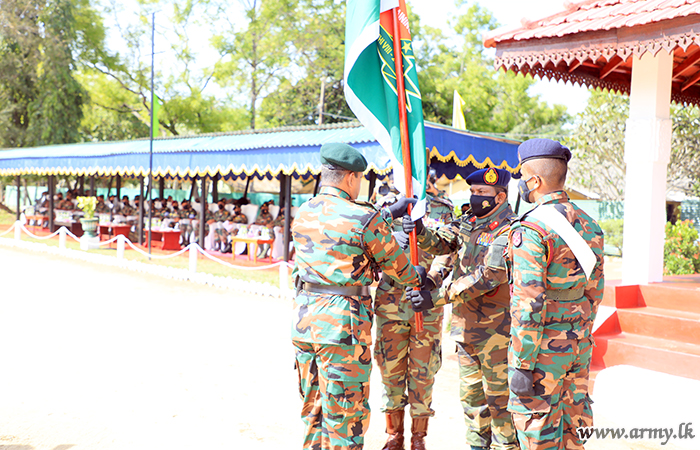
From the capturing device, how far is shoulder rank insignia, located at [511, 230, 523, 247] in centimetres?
270

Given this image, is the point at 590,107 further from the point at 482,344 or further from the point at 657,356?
the point at 482,344

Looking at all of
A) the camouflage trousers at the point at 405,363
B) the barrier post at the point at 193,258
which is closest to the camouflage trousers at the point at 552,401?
the camouflage trousers at the point at 405,363

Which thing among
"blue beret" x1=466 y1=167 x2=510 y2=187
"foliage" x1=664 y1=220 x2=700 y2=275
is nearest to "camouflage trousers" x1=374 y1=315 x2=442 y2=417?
"blue beret" x1=466 y1=167 x2=510 y2=187

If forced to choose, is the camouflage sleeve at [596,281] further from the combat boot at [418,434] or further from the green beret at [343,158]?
the combat boot at [418,434]

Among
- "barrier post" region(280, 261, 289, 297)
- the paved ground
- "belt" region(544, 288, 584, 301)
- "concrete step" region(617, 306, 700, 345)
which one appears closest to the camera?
"belt" region(544, 288, 584, 301)

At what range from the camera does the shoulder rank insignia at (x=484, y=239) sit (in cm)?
349

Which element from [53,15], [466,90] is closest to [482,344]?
[466,90]

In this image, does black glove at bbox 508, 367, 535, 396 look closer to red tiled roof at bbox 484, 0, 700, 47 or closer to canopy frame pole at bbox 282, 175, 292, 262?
red tiled roof at bbox 484, 0, 700, 47

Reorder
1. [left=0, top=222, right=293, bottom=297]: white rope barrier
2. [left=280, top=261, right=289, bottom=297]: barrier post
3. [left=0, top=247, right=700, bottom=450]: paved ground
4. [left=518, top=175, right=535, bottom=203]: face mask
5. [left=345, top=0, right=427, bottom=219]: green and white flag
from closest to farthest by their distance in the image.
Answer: [left=518, top=175, right=535, bottom=203]: face mask
[left=345, top=0, right=427, bottom=219]: green and white flag
[left=0, top=247, right=700, bottom=450]: paved ground
[left=280, top=261, right=289, bottom=297]: barrier post
[left=0, top=222, right=293, bottom=297]: white rope barrier

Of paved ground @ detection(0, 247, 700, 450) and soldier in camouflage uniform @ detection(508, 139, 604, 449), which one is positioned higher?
soldier in camouflage uniform @ detection(508, 139, 604, 449)

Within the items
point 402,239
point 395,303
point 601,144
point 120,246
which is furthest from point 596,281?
point 601,144

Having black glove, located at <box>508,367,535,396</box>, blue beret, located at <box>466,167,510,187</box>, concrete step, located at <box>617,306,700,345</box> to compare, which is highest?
blue beret, located at <box>466,167,510,187</box>

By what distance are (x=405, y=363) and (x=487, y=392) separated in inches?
23.1

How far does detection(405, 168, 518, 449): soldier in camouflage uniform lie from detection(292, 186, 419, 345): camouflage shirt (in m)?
0.46
